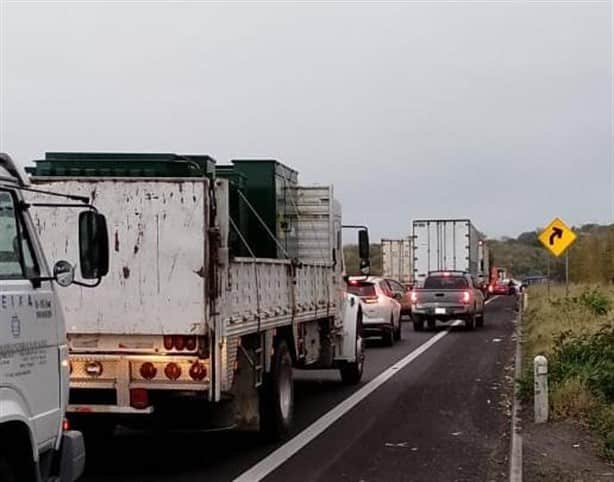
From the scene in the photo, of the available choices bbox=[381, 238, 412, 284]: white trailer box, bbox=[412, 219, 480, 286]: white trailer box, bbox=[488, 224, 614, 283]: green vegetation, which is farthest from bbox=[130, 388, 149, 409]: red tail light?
bbox=[381, 238, 412, 284]: white trailer box

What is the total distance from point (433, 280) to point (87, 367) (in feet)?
75.2

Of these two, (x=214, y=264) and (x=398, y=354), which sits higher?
(x=214, y=264)

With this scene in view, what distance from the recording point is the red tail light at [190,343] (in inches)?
348

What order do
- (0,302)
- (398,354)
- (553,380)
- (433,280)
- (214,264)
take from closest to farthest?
(0,302) < (214,264) < (553,380) < (398,354) < (433,280)

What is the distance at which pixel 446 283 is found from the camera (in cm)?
3077

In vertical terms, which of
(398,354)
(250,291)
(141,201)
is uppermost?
(141,201)

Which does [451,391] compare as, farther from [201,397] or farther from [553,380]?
[201,397]

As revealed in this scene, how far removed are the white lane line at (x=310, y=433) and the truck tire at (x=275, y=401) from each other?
0.19 meters

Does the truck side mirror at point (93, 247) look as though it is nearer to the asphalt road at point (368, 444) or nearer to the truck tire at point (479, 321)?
the asphalt road at point (368, 444)

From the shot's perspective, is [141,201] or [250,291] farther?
[250,291]

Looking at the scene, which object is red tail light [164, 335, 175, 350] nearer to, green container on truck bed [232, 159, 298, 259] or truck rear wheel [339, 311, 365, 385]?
green container on truck bed [232, 159, 298, 259]

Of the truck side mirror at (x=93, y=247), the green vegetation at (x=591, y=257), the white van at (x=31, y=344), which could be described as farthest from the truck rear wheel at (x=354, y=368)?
the green vegetation at (x=591, y=257)

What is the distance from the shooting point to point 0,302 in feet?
17.1

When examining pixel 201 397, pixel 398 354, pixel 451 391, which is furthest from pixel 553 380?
pixel 398 354
